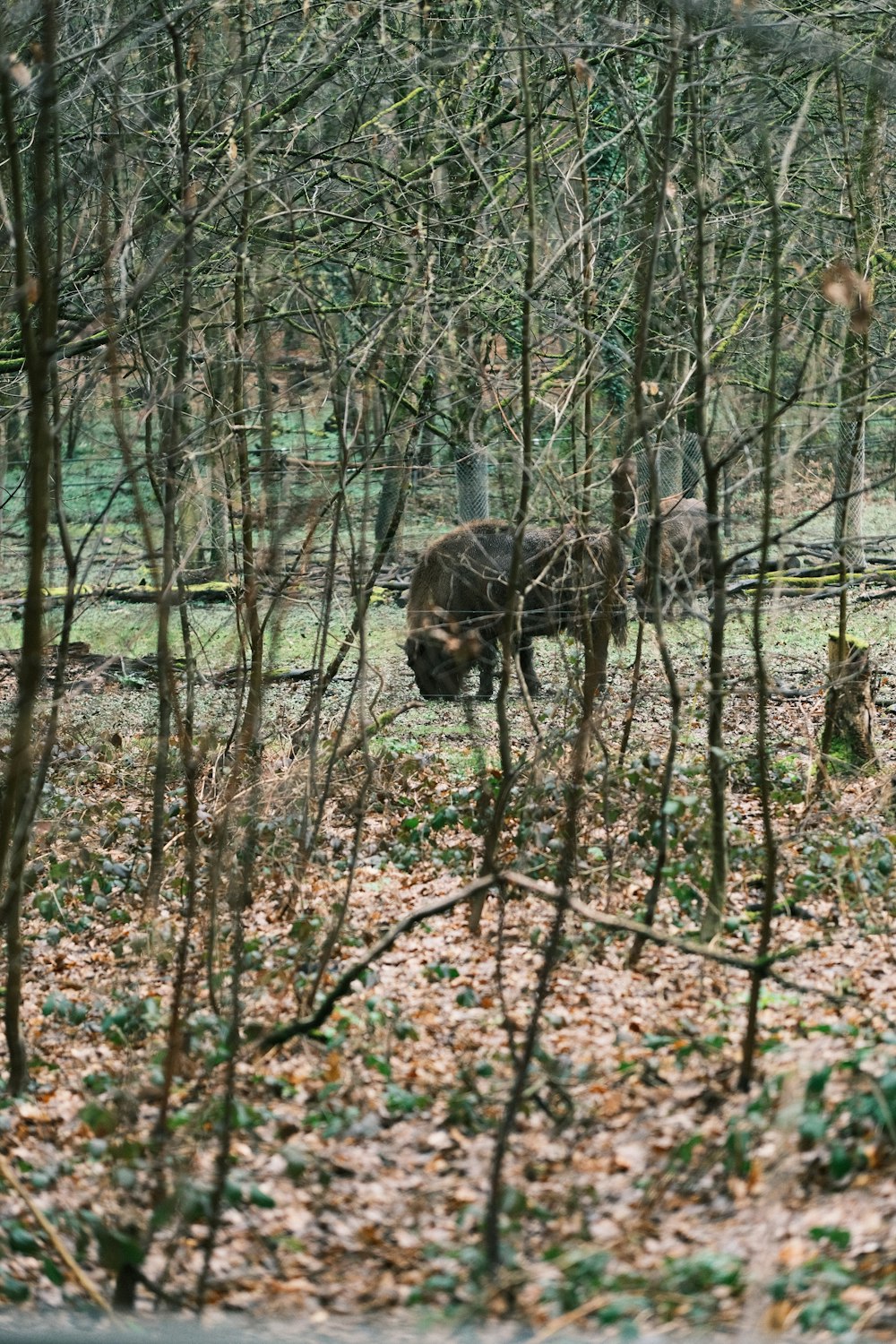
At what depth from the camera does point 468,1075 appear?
16.1 ft

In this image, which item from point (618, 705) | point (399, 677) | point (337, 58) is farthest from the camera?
point (399, 677)

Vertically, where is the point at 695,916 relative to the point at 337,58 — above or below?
below

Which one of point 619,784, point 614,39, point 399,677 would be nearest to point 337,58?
point 614,39

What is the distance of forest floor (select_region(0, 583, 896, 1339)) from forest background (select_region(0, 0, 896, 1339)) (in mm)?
23

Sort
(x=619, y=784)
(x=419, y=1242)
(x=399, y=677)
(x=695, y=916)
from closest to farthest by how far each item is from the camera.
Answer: (x=419, y=1242) < (x=695, y=916) < (x=619, y=784) < (x=399, y=677)

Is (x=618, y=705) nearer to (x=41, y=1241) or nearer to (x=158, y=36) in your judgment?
(x=158, y=36)

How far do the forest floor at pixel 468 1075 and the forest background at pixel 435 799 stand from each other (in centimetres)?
2

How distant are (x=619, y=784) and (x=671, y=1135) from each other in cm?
345

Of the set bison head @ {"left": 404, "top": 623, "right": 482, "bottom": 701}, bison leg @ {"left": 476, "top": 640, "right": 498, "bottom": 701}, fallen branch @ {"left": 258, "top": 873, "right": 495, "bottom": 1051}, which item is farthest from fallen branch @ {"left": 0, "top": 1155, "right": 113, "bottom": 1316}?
bison leg @ {"left": 476, "top": 640, "right": 498, "bottom": 701}

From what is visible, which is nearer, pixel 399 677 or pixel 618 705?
pixel 618 705

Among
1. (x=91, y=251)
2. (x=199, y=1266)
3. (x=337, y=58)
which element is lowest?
(x=199, y=1266)

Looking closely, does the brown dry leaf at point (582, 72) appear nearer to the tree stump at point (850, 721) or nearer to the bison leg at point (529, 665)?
the tree stump at point (850, 721)

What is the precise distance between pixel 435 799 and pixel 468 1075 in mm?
4234

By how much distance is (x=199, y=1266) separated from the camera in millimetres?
4219
